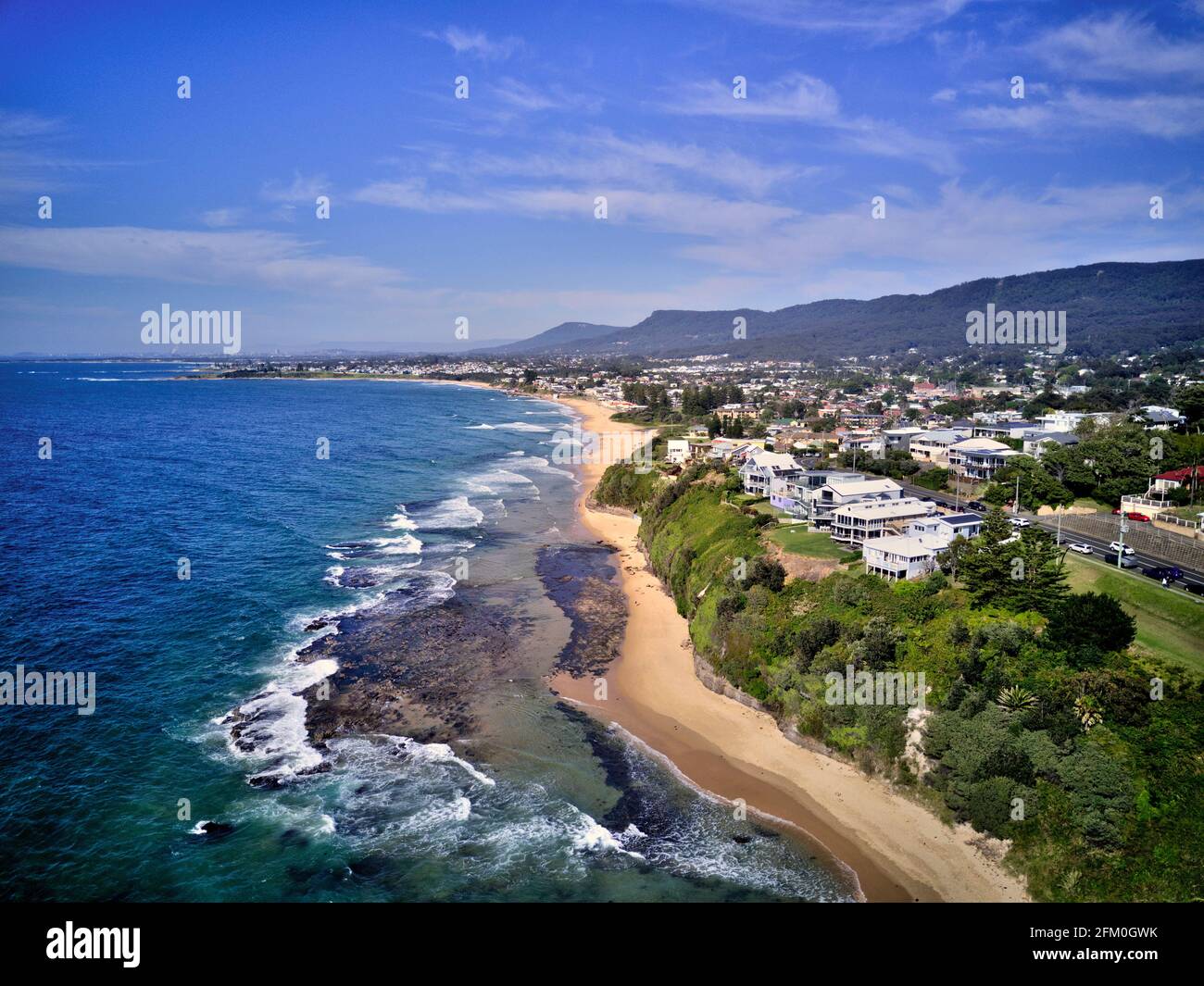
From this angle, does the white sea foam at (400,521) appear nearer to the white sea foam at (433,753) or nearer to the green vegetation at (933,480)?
the white sea foam at (433,753)

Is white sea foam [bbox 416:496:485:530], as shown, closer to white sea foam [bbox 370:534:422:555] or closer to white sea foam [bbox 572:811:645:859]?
white sea foam [bbox 370:534:422:555]

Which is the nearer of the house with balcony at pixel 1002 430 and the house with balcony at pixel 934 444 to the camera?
the house with balcony at pixel 934 444

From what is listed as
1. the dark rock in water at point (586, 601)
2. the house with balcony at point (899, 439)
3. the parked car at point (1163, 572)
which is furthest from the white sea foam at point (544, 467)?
the parked car at point (1163, 572)

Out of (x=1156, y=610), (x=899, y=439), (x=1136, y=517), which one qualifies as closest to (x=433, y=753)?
(x=1156, y=610)
